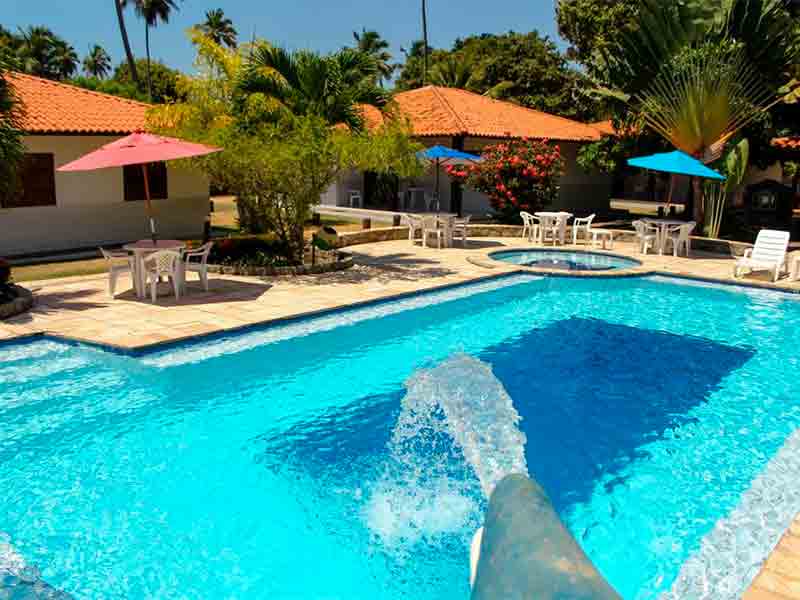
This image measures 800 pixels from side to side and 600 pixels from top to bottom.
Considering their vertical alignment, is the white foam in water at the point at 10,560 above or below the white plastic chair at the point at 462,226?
below

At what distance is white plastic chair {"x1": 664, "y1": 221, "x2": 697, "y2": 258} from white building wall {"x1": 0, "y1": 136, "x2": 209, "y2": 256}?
13371 millimetres

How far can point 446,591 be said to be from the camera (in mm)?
4672

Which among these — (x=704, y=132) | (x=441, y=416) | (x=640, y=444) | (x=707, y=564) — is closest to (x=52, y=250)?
(x=441, y=416)

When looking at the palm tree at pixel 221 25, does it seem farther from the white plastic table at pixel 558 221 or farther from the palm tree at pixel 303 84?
the palm tree at pixel 303 84

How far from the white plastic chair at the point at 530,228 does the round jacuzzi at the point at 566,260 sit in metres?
1.47

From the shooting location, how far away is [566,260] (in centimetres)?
1866

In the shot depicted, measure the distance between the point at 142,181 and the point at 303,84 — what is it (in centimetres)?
797

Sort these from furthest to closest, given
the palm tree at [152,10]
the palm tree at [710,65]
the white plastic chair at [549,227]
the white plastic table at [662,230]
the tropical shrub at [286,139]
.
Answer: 1. the palm tree at [152,10]
2. the white plastic chair at [549,227]
3. the palm tree at [710,65]
4. the white plastic table at [662,230]
5. the tropical shrub at [286,139]

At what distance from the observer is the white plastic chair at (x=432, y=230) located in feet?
65.1

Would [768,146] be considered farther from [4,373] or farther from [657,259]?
[4,373]

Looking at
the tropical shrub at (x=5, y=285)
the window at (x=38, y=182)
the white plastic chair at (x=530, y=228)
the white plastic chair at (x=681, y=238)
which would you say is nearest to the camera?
the tropical shrub at (x=5, y=285)

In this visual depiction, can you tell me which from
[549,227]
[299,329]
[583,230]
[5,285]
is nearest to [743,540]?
Result: [299,329]

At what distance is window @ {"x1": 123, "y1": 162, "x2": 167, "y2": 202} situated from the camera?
777 inches

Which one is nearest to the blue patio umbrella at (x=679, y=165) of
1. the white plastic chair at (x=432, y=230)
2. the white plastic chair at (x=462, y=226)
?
the white plastic chair at (x=462, y=226)
